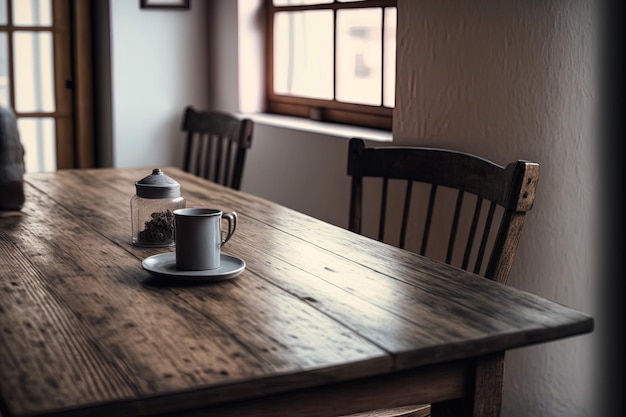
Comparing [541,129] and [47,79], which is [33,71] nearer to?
[47,79]

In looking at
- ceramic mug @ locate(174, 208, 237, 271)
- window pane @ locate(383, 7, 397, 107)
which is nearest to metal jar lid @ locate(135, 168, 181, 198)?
ceramic mug @ locate(174, 208, 237, 271)

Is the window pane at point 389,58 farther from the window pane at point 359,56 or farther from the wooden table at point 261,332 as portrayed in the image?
the wooden table at point 261,332

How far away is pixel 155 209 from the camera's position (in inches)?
69.7

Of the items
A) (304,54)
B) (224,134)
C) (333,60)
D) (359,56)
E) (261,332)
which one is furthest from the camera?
(304,54)

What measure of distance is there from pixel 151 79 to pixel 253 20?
52cm

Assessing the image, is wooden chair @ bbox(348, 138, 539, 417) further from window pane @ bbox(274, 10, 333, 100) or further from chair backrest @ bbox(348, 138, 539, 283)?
window pane @ bbox(274, 10, 333, 100)

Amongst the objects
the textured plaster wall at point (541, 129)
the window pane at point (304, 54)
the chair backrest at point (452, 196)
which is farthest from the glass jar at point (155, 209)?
the window pane at point (304, 54)

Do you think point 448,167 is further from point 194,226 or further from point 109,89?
point 109,89

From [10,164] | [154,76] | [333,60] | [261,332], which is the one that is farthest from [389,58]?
[261,332]

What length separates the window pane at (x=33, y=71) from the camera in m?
3.81

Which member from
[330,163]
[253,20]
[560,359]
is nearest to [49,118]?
[253,20]

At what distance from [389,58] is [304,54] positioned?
0.64m

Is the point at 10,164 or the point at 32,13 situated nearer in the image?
the point at 10,164

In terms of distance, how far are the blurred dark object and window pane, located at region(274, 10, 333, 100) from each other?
62.6 inches
